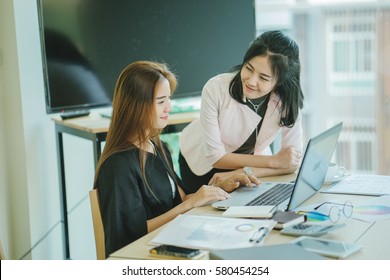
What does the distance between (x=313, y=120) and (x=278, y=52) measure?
11.4 ft

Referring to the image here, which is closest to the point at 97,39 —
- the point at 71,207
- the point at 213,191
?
the point at 71,207

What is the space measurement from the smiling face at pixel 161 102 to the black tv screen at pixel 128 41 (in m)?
0.98

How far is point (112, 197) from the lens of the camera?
1.87 m

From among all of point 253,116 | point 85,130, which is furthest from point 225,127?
point 85,130

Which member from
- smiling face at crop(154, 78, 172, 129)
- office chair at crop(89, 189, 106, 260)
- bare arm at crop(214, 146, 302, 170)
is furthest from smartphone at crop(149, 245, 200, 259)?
bare arm at crop(214, 146, 302, 170)

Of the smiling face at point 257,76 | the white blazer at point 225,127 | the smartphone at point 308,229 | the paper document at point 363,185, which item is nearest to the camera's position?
the smartphone at point 308,229

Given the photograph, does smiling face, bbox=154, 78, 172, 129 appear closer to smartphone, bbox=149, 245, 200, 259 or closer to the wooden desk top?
smartphone, bbox=149, 245, 200, 259

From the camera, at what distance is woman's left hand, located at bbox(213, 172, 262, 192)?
2.15 m

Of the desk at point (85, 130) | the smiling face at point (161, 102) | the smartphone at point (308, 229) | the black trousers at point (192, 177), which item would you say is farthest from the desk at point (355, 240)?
the desk at point (85, 130)

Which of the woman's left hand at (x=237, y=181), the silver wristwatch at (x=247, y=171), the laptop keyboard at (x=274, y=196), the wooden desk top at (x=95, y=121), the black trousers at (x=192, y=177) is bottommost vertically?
the black trousers at (x=192, y=177)

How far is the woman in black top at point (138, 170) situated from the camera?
188cm

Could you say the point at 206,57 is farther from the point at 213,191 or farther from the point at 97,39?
the point at 213,191

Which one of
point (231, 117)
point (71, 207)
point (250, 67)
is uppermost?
point (250, 67)

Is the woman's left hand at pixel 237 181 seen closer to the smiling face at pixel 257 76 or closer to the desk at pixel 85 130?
the smiling face at pixel 257 76
